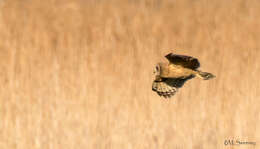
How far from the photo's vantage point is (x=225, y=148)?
2.99 meters

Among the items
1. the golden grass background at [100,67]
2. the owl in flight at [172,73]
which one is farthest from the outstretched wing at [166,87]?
the golden grass background at [100,67]

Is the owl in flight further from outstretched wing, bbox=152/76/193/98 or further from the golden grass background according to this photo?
the golden grass background

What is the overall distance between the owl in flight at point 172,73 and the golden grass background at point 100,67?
1.26 feet

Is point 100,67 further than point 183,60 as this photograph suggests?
Yes

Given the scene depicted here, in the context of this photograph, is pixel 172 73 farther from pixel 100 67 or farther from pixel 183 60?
pixel 100 67

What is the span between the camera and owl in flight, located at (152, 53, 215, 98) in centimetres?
247

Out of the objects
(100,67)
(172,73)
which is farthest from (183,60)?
(100,67)

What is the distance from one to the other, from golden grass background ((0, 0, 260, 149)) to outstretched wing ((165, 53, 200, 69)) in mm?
400

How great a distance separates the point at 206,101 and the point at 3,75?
2.77 feet

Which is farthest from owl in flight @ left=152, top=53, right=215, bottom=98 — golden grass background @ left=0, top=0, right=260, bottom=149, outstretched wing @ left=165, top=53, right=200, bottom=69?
golden grass background @ left=0, top=0, right=260, bottom=149

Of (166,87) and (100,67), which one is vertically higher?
(100,67)

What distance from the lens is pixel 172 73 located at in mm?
2480

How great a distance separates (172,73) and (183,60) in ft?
0.19

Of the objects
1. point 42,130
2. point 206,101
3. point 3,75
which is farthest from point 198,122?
point 3,75
